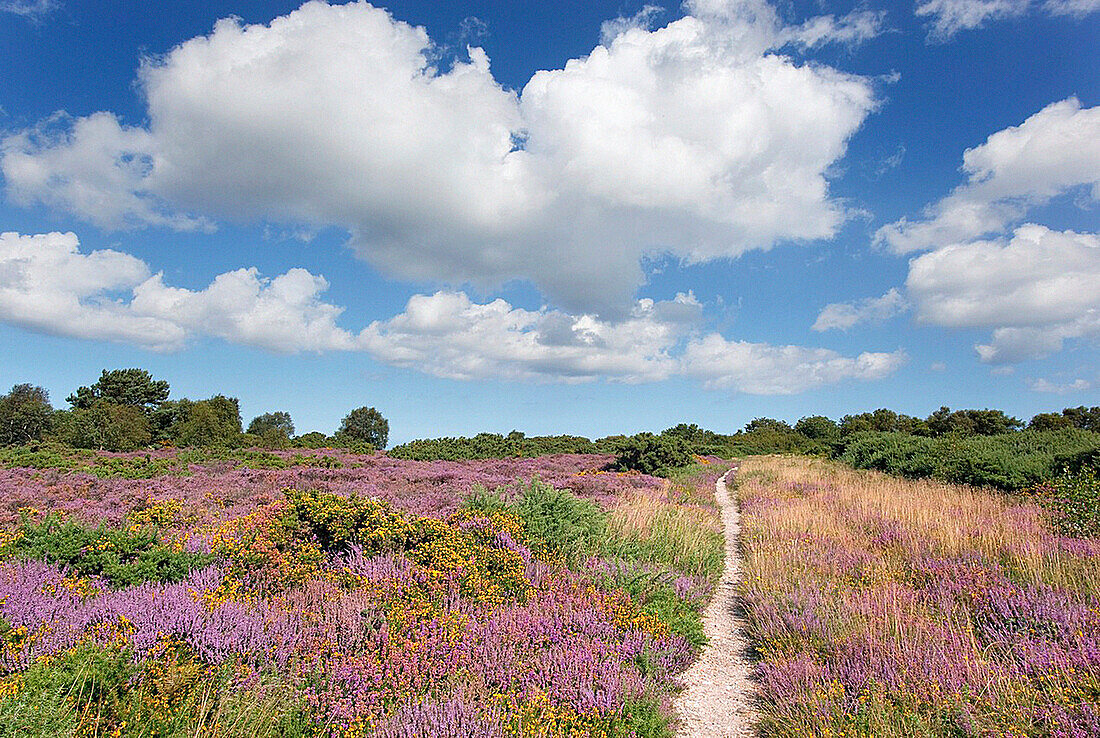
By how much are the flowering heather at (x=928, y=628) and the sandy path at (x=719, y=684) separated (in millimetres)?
227

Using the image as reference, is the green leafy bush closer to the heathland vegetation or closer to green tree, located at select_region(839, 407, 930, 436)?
the heathland vegetation

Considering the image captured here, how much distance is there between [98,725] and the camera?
3.67 meters

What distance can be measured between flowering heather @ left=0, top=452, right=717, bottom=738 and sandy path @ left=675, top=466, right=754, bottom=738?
0.68ft

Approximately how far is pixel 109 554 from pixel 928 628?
30.8 ft

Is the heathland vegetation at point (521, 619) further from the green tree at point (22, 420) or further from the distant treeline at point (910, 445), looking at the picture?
the green tree at point (22, 420)

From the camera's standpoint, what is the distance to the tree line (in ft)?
113

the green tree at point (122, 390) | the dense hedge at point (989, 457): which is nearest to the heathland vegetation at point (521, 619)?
the dense hedge at point (989, 457)

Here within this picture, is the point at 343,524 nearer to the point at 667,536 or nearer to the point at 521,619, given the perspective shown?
the point at 521,619

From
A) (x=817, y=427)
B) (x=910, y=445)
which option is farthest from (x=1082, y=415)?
(x=910, y=445)

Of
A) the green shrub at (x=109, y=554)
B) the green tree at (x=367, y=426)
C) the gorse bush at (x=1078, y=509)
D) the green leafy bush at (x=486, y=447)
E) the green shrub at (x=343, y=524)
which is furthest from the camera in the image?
the green tree at (x=367, y=426)

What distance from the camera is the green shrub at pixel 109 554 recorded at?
6105 millimetres

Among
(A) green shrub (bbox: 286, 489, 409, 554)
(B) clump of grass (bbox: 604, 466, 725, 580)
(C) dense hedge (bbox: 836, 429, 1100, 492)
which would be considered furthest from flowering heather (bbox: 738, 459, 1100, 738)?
(C) dense hedge (bbox: 836, 429, 1100, 492)

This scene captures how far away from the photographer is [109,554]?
20.6 ft

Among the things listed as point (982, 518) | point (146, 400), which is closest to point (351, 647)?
point (982, 518)
